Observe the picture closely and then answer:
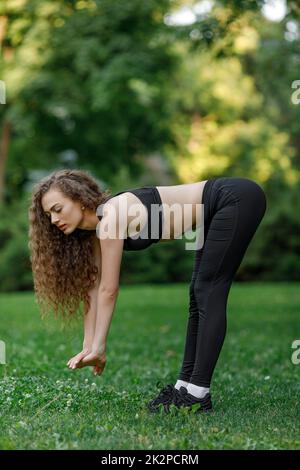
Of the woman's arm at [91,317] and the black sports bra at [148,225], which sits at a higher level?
the black sports bra at [148,225]

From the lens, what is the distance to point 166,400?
4.52 metres

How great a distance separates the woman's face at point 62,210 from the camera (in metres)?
4.48

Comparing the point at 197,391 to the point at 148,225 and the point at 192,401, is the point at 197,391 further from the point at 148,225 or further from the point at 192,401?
the point at 148,225

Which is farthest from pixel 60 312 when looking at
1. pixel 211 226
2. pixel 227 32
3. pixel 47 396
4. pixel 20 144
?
pixel 20 144

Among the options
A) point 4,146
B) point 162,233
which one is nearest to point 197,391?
point 162,233

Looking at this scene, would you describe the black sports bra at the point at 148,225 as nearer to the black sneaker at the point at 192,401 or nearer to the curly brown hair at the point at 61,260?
the curly brown hair at the point at 61,260

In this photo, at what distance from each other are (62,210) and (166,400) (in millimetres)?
1311

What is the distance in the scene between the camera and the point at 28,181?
2564 centimetres

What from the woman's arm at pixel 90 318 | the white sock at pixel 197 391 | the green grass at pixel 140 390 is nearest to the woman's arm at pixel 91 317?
the woman's arm at pixel 90 318

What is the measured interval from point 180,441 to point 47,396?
50.3 inches

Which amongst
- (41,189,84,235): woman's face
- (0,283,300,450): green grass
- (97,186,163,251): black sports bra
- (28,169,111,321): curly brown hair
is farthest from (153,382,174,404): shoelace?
(41,189,84,235): woman's face

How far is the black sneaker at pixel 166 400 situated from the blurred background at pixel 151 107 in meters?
6.54

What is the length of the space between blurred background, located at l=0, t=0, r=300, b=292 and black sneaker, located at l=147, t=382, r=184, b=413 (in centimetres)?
654

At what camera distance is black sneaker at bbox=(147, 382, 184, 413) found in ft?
14.5
